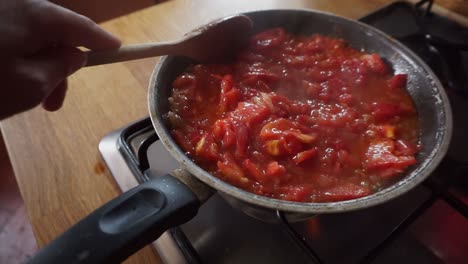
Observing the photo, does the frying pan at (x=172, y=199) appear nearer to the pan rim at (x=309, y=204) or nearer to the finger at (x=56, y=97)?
the pan rim at (x=309, y=204)

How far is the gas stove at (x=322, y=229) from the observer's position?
0.89 m

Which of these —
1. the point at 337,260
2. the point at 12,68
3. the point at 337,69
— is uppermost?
the point at 12,68

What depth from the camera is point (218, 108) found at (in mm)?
1052

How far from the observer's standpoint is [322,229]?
0.96 metres

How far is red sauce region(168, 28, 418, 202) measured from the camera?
2.98ft

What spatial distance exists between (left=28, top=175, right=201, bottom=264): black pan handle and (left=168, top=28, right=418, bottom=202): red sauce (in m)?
0.18

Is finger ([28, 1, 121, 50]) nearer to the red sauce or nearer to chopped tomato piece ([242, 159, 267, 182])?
the red sauce

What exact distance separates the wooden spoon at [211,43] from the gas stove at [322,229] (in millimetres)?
222

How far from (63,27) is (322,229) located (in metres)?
0.75

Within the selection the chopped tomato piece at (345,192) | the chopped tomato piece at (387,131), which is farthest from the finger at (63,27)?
the chopped tomato piece at (387,131)

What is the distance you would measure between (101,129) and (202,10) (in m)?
0.76

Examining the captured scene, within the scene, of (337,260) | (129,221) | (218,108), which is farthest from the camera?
(218,108)

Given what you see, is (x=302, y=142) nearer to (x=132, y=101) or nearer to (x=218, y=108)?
(x=218, y=108)

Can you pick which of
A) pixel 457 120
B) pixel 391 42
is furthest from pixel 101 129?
pixel 457 120
